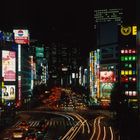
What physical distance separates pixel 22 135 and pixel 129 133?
993cm

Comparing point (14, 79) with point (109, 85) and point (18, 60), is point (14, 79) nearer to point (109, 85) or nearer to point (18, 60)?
point (18, 60)

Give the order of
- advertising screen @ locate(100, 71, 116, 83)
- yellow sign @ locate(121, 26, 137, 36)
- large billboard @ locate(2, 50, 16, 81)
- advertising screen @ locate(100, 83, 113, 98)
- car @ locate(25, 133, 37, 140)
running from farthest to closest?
advertising screen @ locate(100, 71, 116, 83), advertising screen @ locate(100, 83, 113, 98), large billboard @ locate(2, 50, 16, 81), yellow sign @ locate(121, 26, 137, 36), car @ locate(25, 133, 37, 140)

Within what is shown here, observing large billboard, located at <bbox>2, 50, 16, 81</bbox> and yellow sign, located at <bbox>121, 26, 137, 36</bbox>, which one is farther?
large billboard, located at <bbox>2, 50, 16, 81</bbox>

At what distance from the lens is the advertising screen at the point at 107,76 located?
142m

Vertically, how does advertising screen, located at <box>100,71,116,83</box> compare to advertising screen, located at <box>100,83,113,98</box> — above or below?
above

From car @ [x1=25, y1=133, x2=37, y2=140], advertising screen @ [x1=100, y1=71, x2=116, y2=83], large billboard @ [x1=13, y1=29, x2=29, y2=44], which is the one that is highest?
large billboard @ [x1=13, y1=29, x2=29, y2=44]

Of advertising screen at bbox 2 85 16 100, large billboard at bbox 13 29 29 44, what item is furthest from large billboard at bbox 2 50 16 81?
large billboard at bbox 13 29 29 44

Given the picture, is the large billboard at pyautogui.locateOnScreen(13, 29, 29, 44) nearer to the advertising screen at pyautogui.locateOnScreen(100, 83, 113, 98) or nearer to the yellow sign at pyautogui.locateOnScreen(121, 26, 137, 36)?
the advertising screen at pyautogui.locateOnScreen(100, 83, 113, 98)

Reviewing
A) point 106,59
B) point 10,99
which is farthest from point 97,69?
point 10,99

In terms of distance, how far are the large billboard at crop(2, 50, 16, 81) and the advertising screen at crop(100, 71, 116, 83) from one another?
90.9 ft

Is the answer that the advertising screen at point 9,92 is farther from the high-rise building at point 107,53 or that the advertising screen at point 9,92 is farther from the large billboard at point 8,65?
the high-rise building at point 107,53

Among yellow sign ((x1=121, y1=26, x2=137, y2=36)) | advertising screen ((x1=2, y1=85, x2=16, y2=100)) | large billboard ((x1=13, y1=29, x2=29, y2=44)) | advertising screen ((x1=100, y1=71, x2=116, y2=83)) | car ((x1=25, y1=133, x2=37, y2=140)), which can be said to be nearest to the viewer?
car ((x1=25, y1=133, x2=37, y2=140))

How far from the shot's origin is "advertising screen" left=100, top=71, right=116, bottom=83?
467 ft

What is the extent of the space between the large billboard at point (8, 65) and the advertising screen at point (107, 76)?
1091 inches
